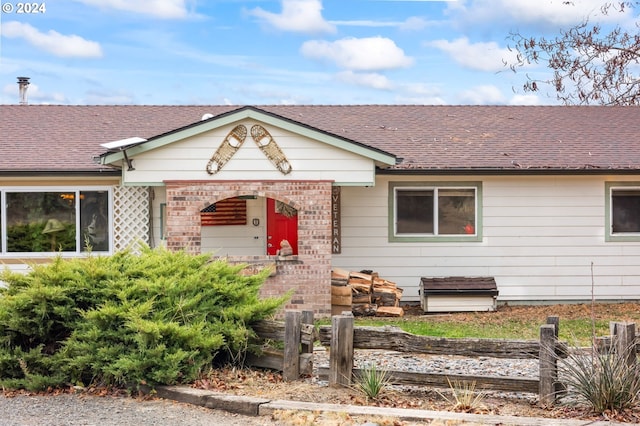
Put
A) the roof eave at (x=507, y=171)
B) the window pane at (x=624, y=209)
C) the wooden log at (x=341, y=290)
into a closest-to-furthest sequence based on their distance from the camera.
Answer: the wooden log at (x=341, y=290)
the roof eave at (x=507, y=171)
the window pane at (x=624, y=209)

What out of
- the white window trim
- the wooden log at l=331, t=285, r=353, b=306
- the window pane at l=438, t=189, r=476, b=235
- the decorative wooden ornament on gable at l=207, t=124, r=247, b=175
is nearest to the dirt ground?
the wooden log at l=331, t=285, r=353, b=306

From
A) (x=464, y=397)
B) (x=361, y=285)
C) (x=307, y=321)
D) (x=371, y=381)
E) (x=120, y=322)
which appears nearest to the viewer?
(x=464, y=397)

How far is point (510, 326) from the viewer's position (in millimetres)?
13891

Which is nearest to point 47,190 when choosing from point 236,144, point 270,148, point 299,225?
point 236,144

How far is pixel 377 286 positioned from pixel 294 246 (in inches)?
84.7

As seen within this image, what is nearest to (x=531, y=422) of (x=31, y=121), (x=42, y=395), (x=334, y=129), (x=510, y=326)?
(x=42, y=395)

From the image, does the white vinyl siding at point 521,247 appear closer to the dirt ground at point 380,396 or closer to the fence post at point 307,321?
the fence post at point 307,321

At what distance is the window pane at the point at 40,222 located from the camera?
1583cm

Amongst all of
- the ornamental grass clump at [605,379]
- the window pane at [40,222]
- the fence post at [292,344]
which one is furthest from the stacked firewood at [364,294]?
the ornamental grass clump at [605,379]

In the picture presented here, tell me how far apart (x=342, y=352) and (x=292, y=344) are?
649mm

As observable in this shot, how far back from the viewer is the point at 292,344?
8711 mm

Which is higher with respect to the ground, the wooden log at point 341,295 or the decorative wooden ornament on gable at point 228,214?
the decorative wooden ornament on gable at point 228,214

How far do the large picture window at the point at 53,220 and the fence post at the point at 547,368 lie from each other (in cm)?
1018

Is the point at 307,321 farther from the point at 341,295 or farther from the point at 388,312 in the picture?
the point at 388,312
